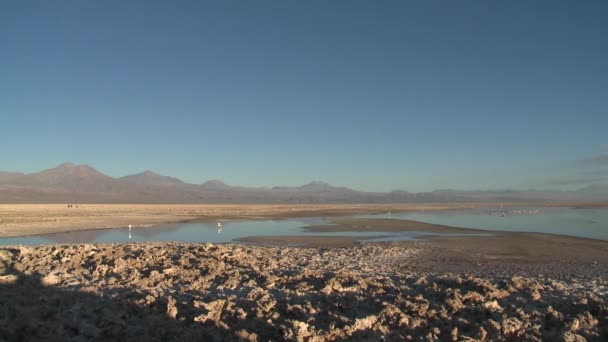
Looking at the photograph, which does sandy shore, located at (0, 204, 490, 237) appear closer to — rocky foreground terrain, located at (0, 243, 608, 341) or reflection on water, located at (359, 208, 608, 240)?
reflection on water, located at (359, 208, 608, 240)

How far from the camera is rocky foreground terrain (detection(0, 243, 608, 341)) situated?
6.68m

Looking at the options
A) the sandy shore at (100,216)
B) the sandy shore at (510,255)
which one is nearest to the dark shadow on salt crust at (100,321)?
the sandy shore at (510,255)

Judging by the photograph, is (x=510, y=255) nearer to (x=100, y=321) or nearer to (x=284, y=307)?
(x=284, y=307)

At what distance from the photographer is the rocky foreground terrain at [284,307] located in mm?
6676

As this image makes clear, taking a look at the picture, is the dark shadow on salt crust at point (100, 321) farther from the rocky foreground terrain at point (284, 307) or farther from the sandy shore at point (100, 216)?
the sandy shore at point (100, 216)

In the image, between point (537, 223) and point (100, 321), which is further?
point (537, 223)

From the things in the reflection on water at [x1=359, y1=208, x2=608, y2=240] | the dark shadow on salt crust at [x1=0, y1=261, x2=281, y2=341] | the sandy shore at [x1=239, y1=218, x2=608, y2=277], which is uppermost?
the dark shadow on salt crust at [x1=0, y1=261, x2=281, y2=341]

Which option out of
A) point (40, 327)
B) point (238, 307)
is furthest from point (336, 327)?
point (40, 327)

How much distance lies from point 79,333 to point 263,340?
Result: 2.82 m

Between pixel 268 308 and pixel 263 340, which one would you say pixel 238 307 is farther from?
pixel 263 340

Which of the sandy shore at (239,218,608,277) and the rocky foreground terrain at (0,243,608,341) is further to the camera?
the sandy shore at (239,218,608,277)

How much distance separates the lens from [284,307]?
25.0 feet

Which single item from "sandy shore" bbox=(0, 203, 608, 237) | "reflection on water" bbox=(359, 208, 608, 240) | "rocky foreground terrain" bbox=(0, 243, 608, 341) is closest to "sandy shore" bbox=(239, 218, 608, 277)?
"rocky foreground terrain" bbox=(0, 243, 608, 341)

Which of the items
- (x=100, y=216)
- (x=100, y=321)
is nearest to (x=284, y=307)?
(x=100, y=321)
